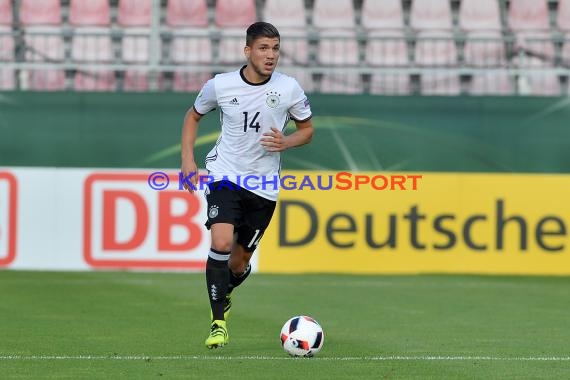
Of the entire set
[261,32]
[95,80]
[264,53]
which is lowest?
[95,80]

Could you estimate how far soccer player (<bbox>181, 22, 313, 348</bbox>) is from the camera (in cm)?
888

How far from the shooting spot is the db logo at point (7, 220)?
17125 mm

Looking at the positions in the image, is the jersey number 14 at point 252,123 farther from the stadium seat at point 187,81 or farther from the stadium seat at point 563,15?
the stadium seat at point 563,15

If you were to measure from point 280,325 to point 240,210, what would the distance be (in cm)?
190

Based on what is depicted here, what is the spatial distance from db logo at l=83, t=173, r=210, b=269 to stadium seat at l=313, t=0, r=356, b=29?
400 centimetres

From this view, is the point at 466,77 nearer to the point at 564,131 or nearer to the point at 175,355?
the point at 564,131

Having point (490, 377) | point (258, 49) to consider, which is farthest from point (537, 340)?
point (258, 49)

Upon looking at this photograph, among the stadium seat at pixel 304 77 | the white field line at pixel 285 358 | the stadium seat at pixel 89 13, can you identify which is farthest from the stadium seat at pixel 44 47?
the white field line at pixel 285 358

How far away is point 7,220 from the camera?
1712cm

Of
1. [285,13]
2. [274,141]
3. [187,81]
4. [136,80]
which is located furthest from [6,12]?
[274,141]

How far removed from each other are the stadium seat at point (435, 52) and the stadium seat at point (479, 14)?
2.51 feet

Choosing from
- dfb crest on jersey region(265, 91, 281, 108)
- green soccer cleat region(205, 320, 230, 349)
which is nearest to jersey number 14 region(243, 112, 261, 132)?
dfb crest on jersey region(265, 91, 281, 108)

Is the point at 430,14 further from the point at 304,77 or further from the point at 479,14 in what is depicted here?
the point at 304,77

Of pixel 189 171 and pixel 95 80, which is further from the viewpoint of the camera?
pixel 95 80
